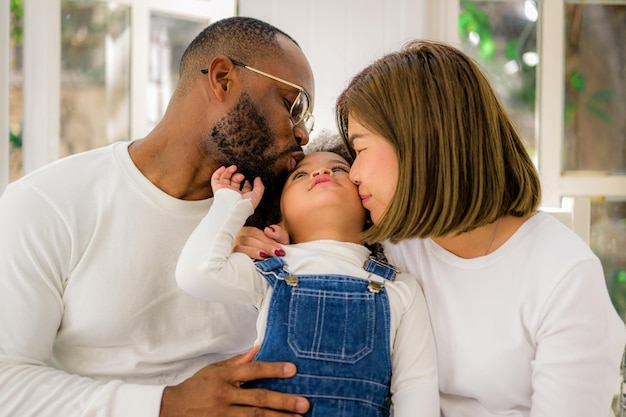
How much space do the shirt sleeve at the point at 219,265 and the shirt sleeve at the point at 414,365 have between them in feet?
1.08

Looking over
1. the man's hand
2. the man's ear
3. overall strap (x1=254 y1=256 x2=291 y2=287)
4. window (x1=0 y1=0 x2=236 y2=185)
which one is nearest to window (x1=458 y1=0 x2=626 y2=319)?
window (x1=0 y1=0 x2=236 y2=185)

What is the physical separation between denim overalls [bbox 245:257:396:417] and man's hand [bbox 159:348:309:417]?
0.03 m

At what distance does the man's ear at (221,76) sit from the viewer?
6.23 ft

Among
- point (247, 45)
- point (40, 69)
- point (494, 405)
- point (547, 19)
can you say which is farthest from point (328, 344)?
point (547, 19)

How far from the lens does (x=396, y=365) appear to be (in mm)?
1599

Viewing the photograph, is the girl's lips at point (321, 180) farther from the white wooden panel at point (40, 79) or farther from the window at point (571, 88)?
the window at point (571, 88)

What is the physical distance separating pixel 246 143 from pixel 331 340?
0.61 meters

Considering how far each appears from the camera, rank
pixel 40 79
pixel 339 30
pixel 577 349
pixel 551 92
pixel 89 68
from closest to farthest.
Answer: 1. pixel 577 349
2. pixel 40 79
3. pixel 89 68
4. pixel 339 30
5. pixel 551 92

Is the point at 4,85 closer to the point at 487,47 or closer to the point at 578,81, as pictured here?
the point at 487,47

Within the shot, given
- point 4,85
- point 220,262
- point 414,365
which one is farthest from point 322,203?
point 4,85

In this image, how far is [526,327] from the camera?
153 cm

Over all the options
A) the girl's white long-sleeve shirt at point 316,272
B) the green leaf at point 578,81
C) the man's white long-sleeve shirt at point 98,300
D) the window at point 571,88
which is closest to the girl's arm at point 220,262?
the girl's white long-sleeve shirt at point 316,272

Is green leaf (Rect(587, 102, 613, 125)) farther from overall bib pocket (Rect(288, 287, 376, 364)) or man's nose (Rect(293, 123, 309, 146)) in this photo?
overall bib pocket (Rect(288, 287, 376, 364))

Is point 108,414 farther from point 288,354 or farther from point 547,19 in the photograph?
point 547,19
